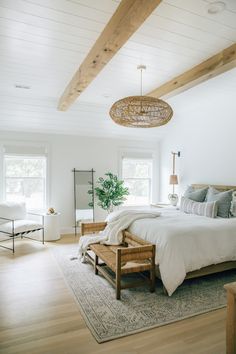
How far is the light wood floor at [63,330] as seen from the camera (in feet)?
6.73

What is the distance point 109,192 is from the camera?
5828mm

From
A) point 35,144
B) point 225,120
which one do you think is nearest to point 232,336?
point 225,120

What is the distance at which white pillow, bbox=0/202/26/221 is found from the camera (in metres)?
4.92

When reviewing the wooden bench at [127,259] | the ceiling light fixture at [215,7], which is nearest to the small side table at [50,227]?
the wooden bench at [127,259]

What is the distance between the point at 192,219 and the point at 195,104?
2.40m

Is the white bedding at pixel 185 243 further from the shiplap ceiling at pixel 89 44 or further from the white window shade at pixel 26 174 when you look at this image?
the white window shade at pixel 26 174

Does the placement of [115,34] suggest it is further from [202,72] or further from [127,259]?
[127,259]

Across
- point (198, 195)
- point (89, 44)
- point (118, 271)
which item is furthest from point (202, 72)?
point (118, 271)

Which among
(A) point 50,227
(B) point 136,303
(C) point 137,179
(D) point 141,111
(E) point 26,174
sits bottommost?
(B) point 136,303

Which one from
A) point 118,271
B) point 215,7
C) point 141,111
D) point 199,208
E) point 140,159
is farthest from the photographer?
point 140,159

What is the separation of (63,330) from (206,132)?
14.4ft

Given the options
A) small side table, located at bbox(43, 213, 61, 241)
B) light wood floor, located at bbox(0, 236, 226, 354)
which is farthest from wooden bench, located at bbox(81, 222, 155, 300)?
small side table, located at bbox(43, 213, 61, 241)

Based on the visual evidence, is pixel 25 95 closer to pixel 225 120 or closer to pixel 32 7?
pixel 32 7

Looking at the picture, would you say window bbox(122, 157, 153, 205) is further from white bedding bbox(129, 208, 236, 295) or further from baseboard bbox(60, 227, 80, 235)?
white bedding bbox(129, 208, 236, 295)
